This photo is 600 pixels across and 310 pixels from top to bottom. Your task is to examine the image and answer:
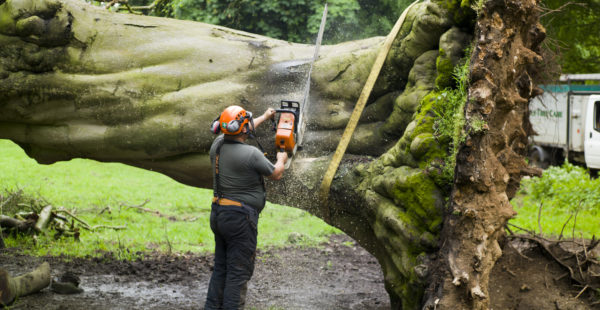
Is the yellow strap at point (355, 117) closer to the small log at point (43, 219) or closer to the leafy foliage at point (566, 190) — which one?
the small log at point (43, 219)

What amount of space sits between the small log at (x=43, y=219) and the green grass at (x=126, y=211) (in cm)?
17

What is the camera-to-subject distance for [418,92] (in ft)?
17.0

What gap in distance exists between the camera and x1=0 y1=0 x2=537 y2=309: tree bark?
564cm

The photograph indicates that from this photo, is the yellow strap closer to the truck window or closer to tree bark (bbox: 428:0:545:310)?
tree bark (bbox: 428:0:545:310)

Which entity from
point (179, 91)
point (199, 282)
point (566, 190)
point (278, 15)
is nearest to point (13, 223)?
point (199, 282)

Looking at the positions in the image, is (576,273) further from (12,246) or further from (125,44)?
(12,246)

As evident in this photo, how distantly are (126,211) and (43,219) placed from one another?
2.36 metres

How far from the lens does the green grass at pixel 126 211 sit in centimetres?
841

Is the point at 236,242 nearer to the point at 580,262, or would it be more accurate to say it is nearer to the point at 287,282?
the point at 287,282

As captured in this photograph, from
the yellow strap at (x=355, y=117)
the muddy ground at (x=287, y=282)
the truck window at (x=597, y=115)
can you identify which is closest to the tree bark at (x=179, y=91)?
the yellow strap at (x=355, y=117)

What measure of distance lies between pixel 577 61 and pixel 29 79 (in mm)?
10081

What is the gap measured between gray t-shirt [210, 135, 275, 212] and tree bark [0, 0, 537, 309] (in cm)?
70

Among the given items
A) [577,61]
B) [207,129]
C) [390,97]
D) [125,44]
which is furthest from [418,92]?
[577,61]

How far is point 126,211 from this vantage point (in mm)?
10781
